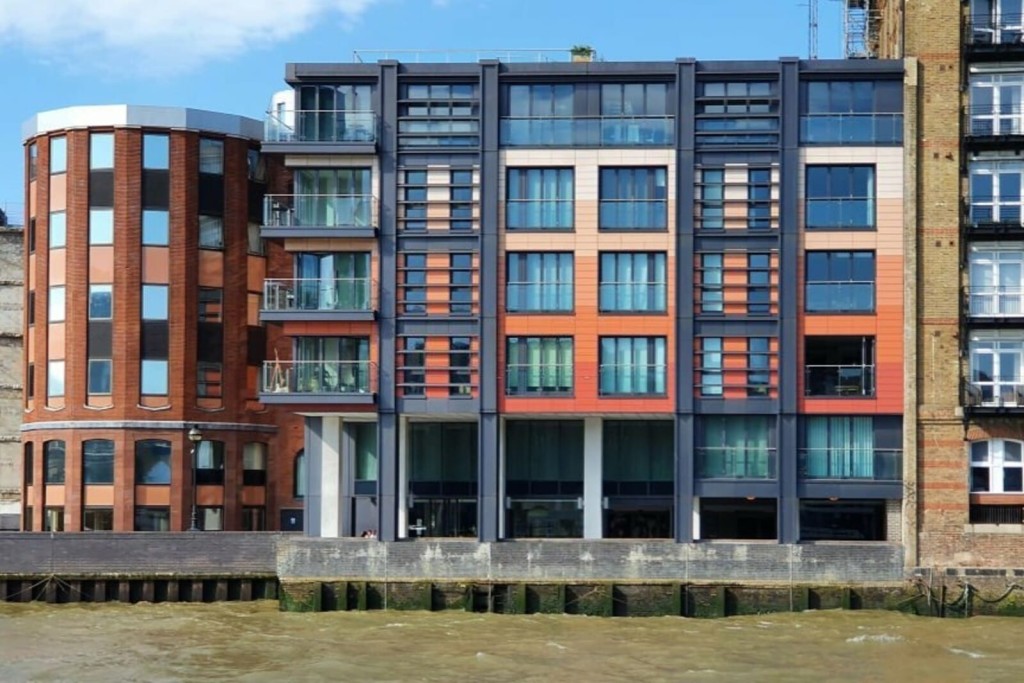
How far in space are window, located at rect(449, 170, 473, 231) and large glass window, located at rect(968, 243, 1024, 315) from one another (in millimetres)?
16029

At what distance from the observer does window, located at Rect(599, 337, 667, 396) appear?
176ft

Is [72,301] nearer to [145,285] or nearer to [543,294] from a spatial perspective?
[145,285]

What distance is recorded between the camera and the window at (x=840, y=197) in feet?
174

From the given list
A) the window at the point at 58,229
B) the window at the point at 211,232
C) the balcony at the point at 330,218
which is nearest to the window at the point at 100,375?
the window at the point at 58,229

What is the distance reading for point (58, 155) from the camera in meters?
62.8

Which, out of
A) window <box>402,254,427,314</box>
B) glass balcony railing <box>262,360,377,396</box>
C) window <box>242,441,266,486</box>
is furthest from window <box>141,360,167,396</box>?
window <box>402,254,427,314</box>

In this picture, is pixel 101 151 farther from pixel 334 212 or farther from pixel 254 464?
pixel 254 464

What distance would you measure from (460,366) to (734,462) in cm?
936

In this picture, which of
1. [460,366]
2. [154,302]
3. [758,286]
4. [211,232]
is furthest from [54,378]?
[758,286]

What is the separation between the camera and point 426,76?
54250mm

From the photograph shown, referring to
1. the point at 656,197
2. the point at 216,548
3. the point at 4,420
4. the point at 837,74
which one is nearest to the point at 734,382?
the point at 656,197

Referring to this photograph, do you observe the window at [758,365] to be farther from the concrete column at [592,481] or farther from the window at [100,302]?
the window at [100,302]

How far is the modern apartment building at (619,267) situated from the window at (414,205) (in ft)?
0.21

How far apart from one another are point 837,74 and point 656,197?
698 cm
